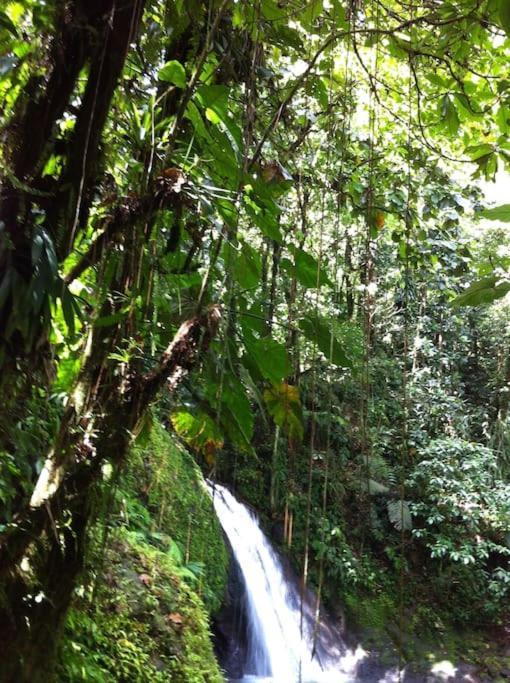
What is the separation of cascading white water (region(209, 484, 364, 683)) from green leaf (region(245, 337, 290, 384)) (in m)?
3.50

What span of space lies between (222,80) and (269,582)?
497 centimetres

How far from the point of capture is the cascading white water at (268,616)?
507 cm

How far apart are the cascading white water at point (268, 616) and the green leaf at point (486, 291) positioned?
3.94 m

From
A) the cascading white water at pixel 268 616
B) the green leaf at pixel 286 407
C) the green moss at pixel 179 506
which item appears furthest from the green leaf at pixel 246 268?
the cascading white water at pixel 268 616

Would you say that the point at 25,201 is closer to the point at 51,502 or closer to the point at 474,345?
the point at 51,502

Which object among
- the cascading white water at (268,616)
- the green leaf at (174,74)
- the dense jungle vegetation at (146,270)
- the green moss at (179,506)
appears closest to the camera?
the dense jungle vegetation at (146,270)

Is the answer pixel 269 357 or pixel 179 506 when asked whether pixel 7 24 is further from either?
pixel 179 506

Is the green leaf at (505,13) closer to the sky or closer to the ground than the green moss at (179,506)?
closer to the sky

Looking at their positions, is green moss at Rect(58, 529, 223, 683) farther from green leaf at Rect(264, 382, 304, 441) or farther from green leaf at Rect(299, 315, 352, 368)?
green leaf at Rect(299, 315, 352, 368)

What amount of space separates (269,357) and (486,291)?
0.58 meters

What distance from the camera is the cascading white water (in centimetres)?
507

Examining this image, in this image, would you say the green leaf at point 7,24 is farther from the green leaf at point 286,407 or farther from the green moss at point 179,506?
the green moss at point 179,506

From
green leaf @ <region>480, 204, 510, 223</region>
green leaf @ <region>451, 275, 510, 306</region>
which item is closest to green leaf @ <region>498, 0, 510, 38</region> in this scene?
green leaf @ <region>480, 204, 510, 223</region>

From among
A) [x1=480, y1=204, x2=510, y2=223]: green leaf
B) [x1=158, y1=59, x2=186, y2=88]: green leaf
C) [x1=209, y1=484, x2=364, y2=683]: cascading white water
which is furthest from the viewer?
[x1=209, y1=484, x2=364, y2=683]: cascading white water
